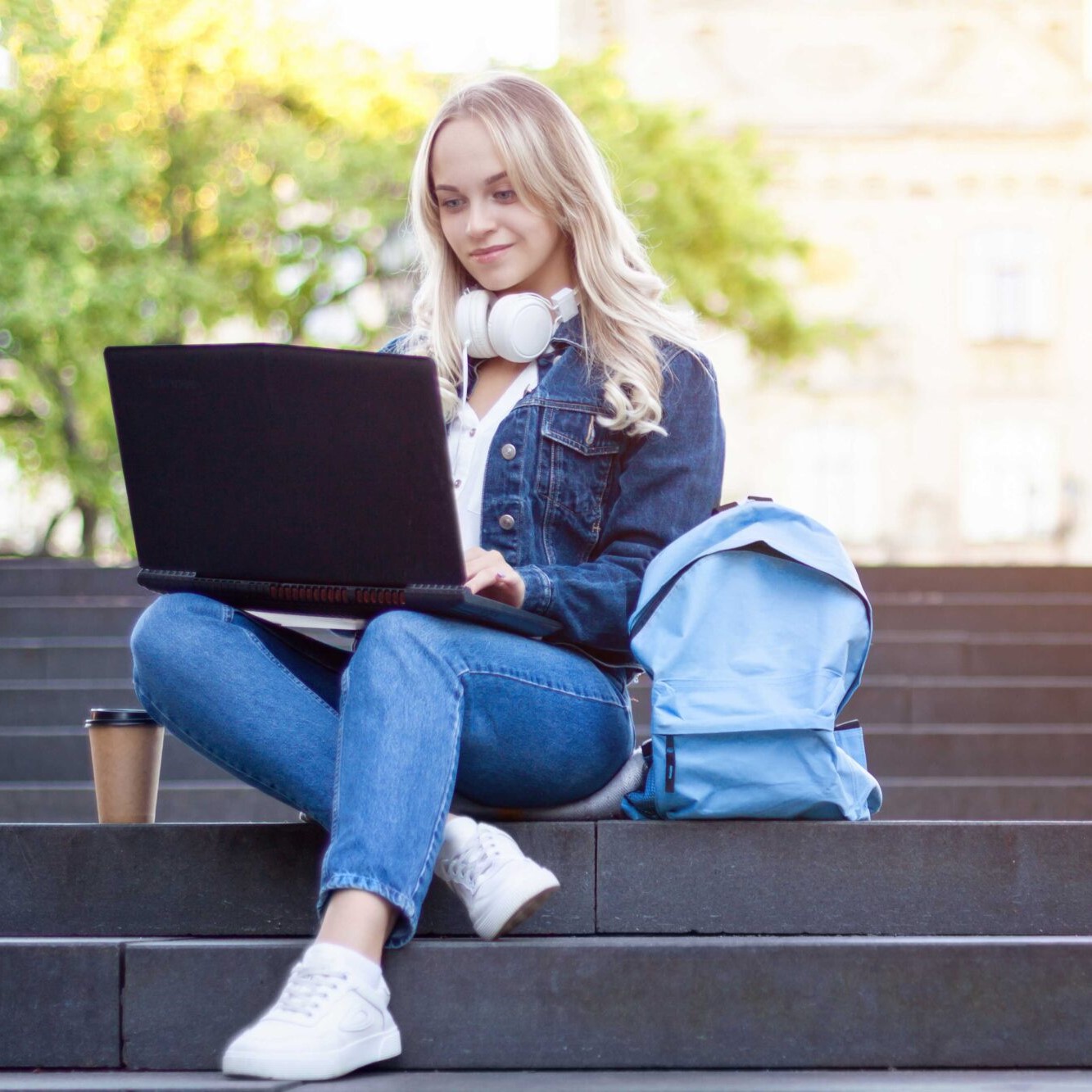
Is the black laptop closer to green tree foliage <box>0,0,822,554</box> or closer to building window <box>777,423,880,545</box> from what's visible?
green tree foliage <box>0,0,822,554</box>

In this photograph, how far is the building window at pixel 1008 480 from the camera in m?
22.5

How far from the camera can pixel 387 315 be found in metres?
14.6

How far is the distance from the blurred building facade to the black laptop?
2052 cm

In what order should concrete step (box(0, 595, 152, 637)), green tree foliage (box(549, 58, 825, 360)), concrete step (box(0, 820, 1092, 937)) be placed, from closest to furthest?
concrete step (box(0, 820, 1092, 937)), concrete step (box(0, 595, 152, 637)), green tree foliage (box(549, 58, 825, 360))

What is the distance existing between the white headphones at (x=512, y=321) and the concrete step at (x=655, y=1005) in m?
0.95

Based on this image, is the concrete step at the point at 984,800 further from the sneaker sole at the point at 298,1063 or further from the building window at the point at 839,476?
the building window at the point at 839,476

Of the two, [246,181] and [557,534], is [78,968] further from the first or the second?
[246,181]

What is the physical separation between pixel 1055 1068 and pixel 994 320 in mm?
21723

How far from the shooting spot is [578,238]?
8.84ft

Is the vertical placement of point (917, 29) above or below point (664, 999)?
above

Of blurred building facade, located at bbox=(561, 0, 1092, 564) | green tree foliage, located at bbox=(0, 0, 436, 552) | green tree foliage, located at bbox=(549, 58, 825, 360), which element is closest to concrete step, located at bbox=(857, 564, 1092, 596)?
green tree foliage, located at bbox=(0, 0, 436, 552)

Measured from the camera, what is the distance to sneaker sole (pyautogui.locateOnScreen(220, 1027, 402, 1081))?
2.06 meters

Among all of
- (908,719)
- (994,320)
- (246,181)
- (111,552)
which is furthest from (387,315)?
(994,320)

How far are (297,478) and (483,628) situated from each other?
0.34 meters
